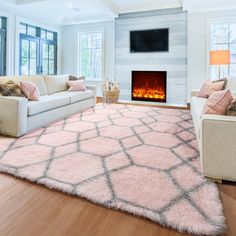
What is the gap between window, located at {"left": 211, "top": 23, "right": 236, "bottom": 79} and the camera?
18.6 ft

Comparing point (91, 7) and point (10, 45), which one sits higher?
point (91, 7)

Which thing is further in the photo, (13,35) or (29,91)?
(13,35)

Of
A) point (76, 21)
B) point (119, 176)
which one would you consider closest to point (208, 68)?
point (76, 21)

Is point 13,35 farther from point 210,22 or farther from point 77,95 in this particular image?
point 210,22

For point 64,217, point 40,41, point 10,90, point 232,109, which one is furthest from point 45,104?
point 40,41

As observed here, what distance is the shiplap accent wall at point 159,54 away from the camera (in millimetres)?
5852

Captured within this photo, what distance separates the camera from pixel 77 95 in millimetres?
4523

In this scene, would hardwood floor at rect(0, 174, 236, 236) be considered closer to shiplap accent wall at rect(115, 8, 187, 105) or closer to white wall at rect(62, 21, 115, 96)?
shiplap accent wall at rect(115, 8, 187, 105)

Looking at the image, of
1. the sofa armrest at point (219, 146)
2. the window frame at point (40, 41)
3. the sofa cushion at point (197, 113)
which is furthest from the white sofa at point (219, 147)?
the window frame at point (40, 41)

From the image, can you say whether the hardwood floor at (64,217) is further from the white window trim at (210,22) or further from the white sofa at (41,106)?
the white window trim at (210,22)

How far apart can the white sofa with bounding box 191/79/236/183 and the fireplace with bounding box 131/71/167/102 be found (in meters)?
4.50

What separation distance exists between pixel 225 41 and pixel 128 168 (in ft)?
17.0

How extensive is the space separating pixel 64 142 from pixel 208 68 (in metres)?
4.56

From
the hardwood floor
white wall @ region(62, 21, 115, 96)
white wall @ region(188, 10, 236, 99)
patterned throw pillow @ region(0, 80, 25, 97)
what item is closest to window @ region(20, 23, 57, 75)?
white wall @ region(62, 21, 115, 96)
